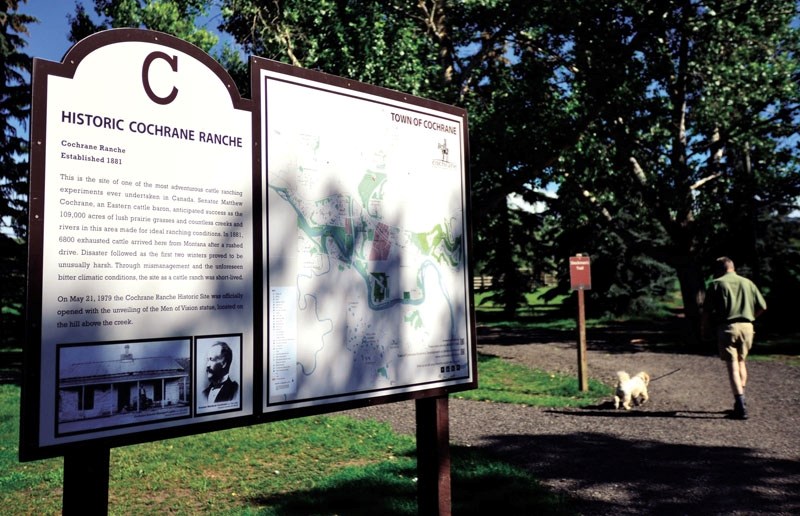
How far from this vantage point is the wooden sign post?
34.5 feet

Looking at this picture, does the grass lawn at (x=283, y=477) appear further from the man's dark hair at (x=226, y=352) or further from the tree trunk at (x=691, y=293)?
the tree trunk at (x=691, y=293)

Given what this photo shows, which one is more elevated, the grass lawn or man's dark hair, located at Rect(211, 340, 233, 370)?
man's dark hair, located at Rect(211, 340, 233, 370)

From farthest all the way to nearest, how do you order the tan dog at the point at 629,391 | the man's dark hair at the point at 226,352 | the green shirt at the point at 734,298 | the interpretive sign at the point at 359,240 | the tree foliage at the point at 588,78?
the tree foliage at the point at 588,78, the tan dog at the point at 629,391, the green shirt at the point at 734,298, the interpretive sign at the point at 359,240, the man's dark hair at the point at 226,352

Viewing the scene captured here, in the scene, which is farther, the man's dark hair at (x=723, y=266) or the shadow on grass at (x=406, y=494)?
the man's dark hair at (x=723, y=266)

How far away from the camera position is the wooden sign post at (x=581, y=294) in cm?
1051

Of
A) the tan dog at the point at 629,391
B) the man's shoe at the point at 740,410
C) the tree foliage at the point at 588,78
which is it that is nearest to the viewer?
the man's shoe at the point at 740,410

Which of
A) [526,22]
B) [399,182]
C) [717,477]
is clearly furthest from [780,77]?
[399,182]

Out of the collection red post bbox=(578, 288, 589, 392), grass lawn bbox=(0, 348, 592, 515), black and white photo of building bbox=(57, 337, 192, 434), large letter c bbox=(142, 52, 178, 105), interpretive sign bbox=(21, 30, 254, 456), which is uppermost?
large letter c bbox=(142, 52, 178, 105)

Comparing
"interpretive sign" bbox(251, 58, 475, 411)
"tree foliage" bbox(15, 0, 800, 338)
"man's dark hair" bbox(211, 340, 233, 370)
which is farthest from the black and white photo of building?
"tree foliage" bbox(15, 0, 800, 338)

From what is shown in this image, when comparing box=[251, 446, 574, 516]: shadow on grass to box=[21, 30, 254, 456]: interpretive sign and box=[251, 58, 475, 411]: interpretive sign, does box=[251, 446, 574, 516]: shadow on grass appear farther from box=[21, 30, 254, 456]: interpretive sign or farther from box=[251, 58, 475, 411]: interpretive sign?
box=[21, 30, 254, 456]: interpretive sign

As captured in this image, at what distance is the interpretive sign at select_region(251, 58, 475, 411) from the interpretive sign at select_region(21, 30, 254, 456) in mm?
203

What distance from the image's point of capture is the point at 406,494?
5.07m

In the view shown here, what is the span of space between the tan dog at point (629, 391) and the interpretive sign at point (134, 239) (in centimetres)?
736

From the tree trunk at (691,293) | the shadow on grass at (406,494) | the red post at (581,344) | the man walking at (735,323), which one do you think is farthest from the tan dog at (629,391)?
the tree trunk at (691,293)
